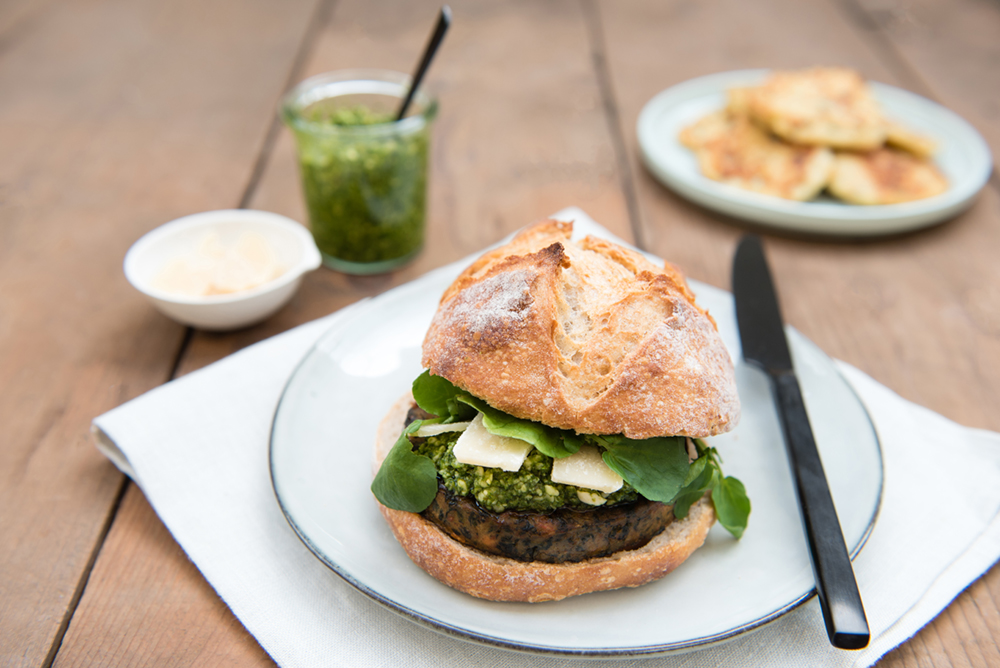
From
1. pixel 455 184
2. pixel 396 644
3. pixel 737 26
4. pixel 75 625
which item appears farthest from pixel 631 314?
pixel 737 26

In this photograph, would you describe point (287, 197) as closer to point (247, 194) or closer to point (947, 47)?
point (247, 194)

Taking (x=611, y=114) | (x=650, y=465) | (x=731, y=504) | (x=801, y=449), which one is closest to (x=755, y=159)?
(x=611, y=114)

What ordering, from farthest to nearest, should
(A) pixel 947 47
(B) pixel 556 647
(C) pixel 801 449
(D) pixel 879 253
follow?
(A) pixel 947 47
(D) pixel 879 253
(C) pixel 801 449
(B) pixel 556 647

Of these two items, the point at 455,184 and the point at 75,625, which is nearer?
the point at 75,625

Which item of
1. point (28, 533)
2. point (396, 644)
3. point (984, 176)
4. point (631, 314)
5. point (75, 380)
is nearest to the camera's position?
point (396, 644)

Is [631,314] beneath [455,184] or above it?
above

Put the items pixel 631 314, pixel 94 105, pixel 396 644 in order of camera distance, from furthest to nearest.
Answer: pixel 94 105
pixel 631 314
pixel 396 644

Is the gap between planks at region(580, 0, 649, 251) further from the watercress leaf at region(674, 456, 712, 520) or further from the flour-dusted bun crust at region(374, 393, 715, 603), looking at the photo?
the flour-dusted bun crust at region(374, 393, 715, 603)

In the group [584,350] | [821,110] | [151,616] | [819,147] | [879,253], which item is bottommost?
[879,253]

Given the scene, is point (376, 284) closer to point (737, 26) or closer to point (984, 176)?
point (984, 176)
